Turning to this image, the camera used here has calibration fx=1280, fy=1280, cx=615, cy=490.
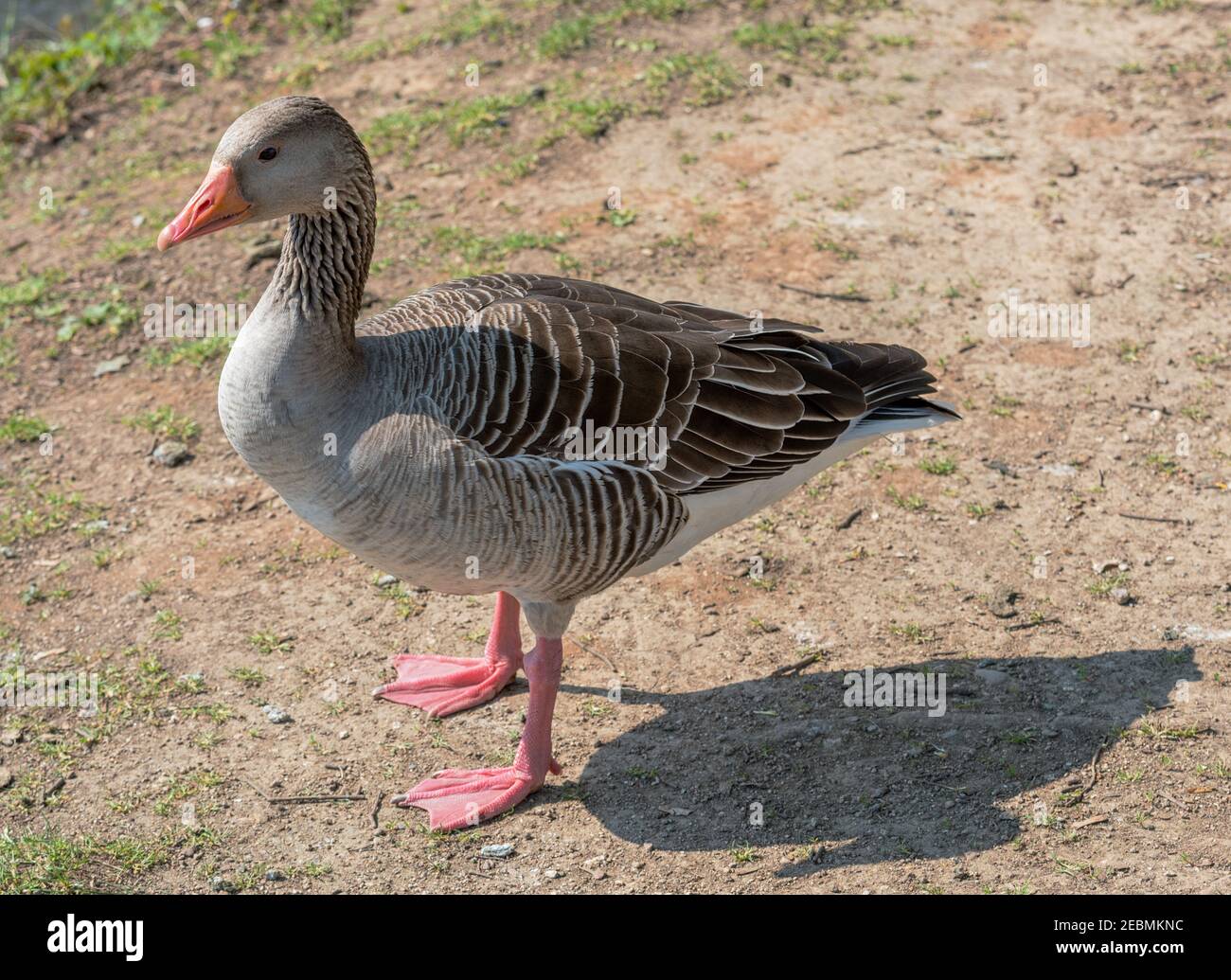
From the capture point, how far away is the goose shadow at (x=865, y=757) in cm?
485

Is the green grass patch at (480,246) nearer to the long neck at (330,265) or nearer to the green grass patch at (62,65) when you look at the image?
the long neck at (330,265)

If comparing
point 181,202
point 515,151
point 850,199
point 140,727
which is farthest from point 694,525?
point 181,202

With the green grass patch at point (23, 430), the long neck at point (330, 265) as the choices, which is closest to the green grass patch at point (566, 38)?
the green grass patch at point (23, 430)

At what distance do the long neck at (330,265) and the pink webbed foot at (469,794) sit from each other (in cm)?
176

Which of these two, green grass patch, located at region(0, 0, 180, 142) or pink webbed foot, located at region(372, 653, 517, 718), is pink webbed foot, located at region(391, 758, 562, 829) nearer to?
pink webbed foot, located at region(372, 653, 517, 718)

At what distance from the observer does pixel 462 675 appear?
18.7 ft

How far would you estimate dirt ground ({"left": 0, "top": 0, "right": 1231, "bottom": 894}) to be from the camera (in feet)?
16.1

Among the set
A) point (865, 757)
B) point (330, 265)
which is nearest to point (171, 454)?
point (330, 265)

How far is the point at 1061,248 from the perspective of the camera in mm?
8070

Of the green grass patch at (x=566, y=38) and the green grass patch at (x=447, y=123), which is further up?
the green grass patch at (x=566, y=38)

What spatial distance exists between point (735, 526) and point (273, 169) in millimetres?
3024

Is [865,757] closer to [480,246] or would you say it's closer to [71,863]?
[71,863]

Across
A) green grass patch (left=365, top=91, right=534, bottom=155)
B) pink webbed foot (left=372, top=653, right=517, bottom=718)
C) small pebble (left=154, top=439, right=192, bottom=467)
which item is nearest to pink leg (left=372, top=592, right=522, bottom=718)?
pink webbed foot (left=372, top=653, right=517, bottom=718)

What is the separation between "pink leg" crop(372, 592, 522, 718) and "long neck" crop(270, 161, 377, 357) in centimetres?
153
